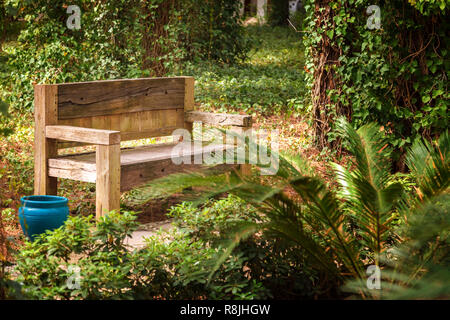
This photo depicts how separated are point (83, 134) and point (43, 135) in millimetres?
448

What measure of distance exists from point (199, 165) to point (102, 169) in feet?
3.88

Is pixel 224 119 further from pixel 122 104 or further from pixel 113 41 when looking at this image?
pixel 113 41

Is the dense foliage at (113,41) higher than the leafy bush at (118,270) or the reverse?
higher

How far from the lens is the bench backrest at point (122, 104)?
502cm

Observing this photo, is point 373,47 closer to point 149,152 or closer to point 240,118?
point 240,118

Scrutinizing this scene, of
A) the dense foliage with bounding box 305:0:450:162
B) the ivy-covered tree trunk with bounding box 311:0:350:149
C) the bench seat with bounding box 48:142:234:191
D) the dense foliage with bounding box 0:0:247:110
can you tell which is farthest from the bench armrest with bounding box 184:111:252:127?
the dense foliage with bounding box 0:0:247:110

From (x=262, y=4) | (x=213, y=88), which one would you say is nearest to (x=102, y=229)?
A: (x=213, y=88)

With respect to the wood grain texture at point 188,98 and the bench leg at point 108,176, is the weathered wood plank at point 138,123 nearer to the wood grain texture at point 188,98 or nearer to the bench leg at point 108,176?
the wood grain texture at point 188,98

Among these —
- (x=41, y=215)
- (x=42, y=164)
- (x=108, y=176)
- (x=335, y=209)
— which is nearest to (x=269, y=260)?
(x=335, y=209)

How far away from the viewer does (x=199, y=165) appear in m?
5.58

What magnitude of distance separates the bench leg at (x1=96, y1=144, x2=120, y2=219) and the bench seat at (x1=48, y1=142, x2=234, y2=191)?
0.11 metres

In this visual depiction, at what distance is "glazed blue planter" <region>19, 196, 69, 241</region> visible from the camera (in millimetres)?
4426

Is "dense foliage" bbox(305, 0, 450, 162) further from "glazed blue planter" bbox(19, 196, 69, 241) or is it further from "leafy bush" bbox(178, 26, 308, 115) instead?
"glazed blue planter" bbox(19, 196, 69, 241)

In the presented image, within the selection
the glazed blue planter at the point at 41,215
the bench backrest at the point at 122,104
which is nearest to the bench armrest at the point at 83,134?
the bench backrest at the point at 122,104
